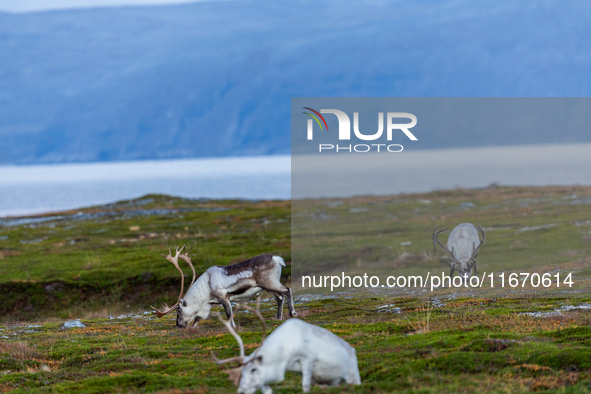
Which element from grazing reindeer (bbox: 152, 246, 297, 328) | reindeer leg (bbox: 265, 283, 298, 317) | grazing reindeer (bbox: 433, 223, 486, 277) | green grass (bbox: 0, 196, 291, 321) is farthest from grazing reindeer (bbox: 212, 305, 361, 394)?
green grass (bbox: 0, 196, 291, 321)

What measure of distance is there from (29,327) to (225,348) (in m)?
13.1

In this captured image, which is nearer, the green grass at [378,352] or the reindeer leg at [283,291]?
the green grass at [378,352]

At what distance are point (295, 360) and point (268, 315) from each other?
42.4 ft

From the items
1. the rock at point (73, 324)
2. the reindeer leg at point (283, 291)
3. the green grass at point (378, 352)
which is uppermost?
the reindeer leg at point (283, 291)

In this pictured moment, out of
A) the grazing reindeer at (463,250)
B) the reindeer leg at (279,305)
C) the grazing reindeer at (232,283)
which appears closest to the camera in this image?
the grazing reindeer at (232,283)

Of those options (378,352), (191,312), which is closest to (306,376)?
(378,352)

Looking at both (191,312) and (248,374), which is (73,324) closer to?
(191,312)

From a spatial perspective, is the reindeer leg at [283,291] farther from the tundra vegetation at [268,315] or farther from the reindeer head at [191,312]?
the reindeer head at [191,312]

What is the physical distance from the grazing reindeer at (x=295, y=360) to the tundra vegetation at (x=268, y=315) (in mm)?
440

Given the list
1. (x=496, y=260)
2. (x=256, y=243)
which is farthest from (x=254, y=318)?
(x=256, y=243)

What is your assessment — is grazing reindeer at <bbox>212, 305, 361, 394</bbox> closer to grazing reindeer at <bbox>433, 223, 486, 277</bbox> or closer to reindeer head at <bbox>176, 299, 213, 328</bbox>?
reindeer head at <bbox>176, 299, 213, 328</bbox>

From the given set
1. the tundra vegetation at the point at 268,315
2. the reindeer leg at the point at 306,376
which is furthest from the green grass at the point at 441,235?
the reindeer leg at the point at 306,376

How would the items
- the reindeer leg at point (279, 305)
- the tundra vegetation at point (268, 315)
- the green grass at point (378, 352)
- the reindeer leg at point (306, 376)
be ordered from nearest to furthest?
the reindeer leg at point (306, 376) < the green grass at point (378, 352) < the tundra vegetation at point (268, 315) < the reindeer leg at point (279, 305)

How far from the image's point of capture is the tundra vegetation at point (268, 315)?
46.5 ft
